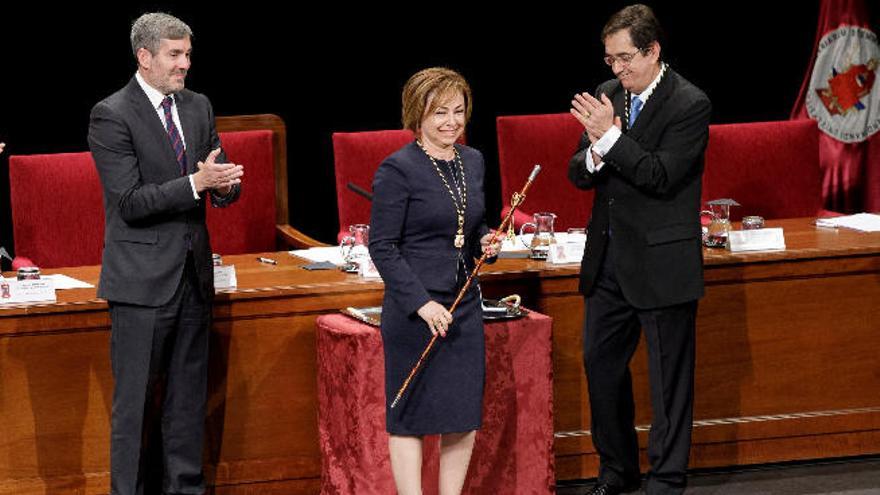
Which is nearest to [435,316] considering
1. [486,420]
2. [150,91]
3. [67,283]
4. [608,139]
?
[486,420]

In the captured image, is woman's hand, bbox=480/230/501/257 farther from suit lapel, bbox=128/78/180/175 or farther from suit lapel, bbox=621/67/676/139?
suit lapel, bbox=128/78/180/175

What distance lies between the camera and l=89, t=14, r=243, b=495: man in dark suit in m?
4.38

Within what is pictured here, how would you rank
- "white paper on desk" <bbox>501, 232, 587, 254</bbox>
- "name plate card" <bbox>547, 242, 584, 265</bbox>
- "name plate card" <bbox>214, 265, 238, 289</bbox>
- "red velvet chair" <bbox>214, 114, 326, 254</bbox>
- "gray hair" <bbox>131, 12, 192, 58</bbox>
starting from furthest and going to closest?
"red velvet chair" <bbox>214, 114, 326, 254</bbox>
"white paper on desk" <bbox>501, 232, 587, 254</bbox>
"name plate card" <bbox>547, 242, 584, 265</bbox>
"name plate card" <bbox>214, 265, 238, 289</bbox>
"gray hair" <bbox>131, 12, 192, 58</bbox>

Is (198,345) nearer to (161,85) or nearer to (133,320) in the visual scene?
(133,320)

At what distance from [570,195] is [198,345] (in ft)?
7.53

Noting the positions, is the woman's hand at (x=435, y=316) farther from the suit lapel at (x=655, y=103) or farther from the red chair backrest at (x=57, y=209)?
the red chair backrest at (x=57, y=209)

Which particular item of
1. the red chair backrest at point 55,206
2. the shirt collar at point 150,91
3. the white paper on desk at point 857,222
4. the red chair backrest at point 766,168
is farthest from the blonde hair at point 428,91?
the red chair backrest at point 766,168

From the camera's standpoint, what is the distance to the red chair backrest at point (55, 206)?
5668 mm

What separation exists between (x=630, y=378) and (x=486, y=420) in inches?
19.5

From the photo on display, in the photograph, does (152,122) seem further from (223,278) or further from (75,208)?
(75,208)

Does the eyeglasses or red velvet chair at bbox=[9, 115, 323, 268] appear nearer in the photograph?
the eyeglasses

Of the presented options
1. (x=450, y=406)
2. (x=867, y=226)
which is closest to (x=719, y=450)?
(x=867, y=226)

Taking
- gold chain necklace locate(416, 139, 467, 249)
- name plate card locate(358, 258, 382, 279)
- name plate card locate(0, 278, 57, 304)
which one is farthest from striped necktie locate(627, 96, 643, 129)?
name plate card locate(0, 278, 57, 304)

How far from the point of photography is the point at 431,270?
408 cm
